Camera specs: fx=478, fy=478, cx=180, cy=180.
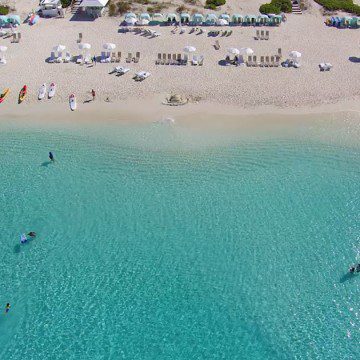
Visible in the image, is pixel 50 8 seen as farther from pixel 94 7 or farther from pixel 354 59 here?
pixel 354 59

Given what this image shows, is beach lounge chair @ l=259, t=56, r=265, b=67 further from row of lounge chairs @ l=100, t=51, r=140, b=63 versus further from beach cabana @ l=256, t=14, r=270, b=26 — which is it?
row of lounge chairs @ l=100, t=51, r=140, b=63

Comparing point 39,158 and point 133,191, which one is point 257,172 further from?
point 39,158

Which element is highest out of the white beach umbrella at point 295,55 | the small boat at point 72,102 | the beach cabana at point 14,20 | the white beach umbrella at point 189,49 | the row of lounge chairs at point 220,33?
the beach cabana at point 14,20

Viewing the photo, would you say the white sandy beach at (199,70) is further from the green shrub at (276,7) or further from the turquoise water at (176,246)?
the turquoise water at (176,246)

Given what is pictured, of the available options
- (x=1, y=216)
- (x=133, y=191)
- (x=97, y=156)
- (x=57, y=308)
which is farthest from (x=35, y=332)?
(x=97, y=156)

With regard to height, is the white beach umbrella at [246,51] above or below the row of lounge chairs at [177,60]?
above

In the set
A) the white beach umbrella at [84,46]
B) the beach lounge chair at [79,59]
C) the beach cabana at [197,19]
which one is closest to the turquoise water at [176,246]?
the beach lounge chair at [79,59]
